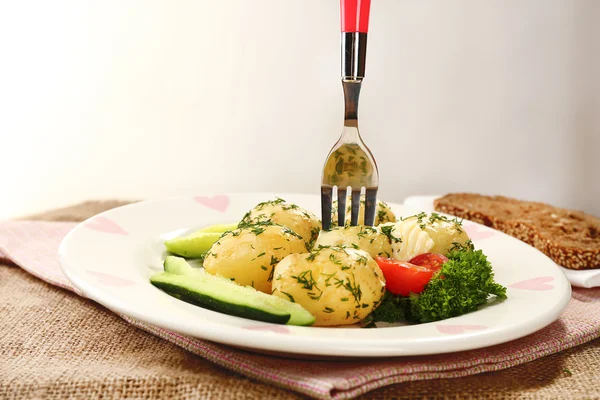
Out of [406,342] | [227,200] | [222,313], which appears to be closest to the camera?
[406,342]

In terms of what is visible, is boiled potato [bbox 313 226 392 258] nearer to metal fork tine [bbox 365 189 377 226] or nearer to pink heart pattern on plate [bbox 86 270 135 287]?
metal fork tine [bbox 365 189 377 226]

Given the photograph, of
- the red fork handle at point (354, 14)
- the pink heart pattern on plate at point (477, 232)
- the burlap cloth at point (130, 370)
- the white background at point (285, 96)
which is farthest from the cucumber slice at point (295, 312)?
the white background at point (285, 96)

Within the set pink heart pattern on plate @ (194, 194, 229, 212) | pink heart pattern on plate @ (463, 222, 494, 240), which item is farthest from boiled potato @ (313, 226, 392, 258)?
pink heart pattern on plate @ (194, 194, 229, 212)

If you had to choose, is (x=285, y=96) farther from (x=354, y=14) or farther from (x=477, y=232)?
(x=354, y=14)

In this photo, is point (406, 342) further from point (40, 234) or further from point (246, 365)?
point (40, 234)

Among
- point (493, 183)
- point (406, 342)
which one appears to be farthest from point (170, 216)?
point (493, 183)

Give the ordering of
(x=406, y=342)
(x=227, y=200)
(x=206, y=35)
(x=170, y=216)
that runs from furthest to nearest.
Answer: (x=206, y=35)
(x=227, y=200)
(x=170, y=216)
(x=406, y=342)

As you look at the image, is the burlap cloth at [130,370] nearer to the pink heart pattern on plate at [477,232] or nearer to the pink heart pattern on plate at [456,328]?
the pink heart pattern on plate at [456,328]

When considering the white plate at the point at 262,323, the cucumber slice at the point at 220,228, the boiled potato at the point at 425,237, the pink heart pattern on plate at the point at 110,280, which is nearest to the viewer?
the white plate at the point at 262,323
